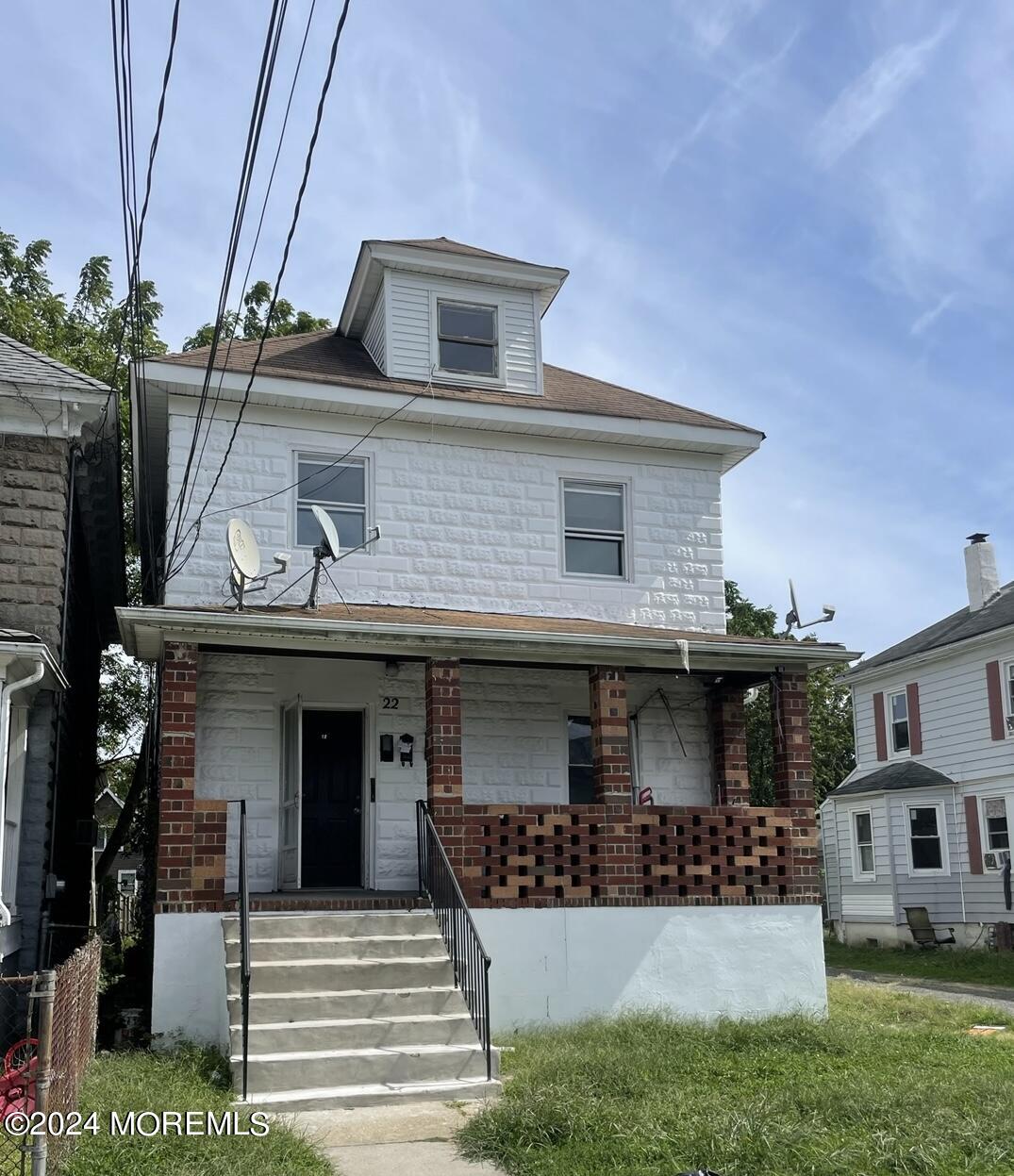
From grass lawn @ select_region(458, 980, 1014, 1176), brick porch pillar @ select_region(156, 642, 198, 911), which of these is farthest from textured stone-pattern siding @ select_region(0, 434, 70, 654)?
grass lawn @ select_region(458, 980, 1014, 1176)

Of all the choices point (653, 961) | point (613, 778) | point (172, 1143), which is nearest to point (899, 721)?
point (613, 778)

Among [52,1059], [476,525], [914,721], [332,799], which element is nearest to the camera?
[52,1059]

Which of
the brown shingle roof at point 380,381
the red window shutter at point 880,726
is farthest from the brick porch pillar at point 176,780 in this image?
the red window shutter at point 880,726

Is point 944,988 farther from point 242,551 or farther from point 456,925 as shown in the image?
point 242,551

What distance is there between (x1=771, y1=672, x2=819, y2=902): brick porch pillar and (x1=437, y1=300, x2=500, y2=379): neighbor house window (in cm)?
532

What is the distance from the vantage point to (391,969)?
1024 centimetres

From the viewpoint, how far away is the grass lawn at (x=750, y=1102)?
677 cm

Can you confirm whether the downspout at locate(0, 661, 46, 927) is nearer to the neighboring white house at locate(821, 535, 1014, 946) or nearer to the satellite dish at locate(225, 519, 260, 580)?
the satellite dish at locate(225, 519, 260, 580)

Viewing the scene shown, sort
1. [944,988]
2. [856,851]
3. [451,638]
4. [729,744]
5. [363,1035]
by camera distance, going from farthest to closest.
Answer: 1. [856,851]
2. [944,988]
3. [729,744]
4. [451,638]
5. [363,1035]

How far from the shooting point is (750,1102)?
7938 mm

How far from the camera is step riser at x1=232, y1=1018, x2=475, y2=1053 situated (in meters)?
9.16

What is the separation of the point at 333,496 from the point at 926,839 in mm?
16904

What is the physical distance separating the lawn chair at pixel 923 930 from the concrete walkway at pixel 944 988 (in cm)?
391

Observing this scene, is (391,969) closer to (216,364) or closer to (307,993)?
(307,993)
